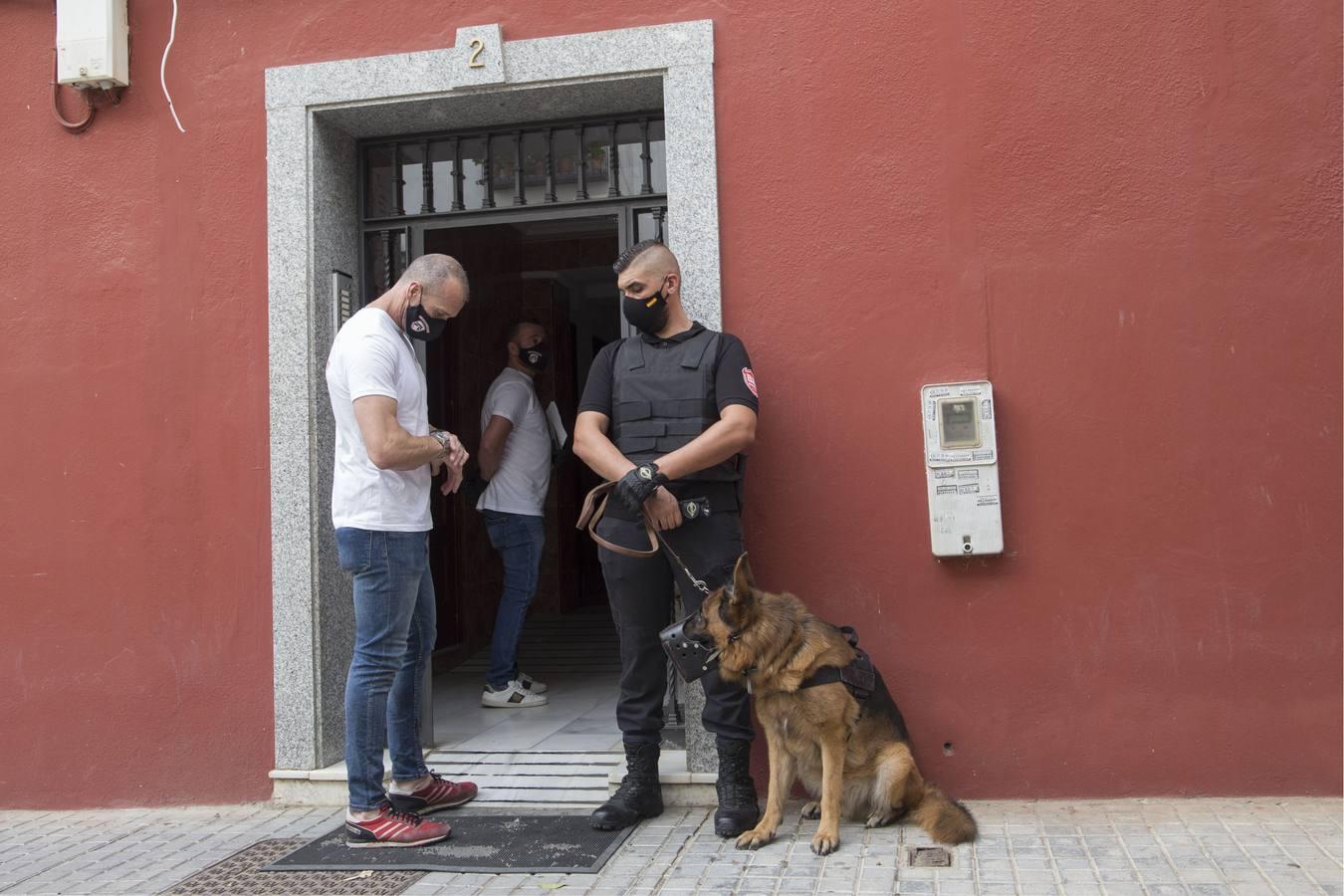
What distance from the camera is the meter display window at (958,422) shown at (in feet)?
15.2

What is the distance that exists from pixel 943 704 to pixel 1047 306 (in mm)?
1664

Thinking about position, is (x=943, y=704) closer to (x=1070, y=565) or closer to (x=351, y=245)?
(x=1070, y=565)

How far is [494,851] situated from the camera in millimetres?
4281

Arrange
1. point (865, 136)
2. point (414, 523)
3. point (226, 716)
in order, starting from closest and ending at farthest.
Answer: point (414, 523) → point (865, 136) → point (226, 716)

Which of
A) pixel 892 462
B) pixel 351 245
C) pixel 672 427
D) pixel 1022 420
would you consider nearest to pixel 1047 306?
pixel 1022 420

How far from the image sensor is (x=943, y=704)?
15.4 feet

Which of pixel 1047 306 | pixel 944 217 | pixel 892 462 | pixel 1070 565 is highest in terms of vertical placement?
pixel 944 217

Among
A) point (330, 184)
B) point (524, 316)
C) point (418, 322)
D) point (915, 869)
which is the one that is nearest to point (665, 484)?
point (418, 322)

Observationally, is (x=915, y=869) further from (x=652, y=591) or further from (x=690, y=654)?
(x=652, y=591)

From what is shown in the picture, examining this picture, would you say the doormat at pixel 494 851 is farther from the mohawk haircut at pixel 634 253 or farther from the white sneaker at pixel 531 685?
the mohawk haircut at pixel 634 253

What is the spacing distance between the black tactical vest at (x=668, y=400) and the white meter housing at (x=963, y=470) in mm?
799

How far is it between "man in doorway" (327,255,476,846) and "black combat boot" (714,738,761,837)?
106cm

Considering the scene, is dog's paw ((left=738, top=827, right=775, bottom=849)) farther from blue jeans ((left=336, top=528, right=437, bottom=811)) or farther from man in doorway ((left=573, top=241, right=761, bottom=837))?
blue jeans ((left=336, top=528, right=437, bottom=811))

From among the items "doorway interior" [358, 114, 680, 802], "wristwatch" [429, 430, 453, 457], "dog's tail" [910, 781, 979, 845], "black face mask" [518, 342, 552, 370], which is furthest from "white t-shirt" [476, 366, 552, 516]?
"dog's tail" [910, 781, 979, 845]
